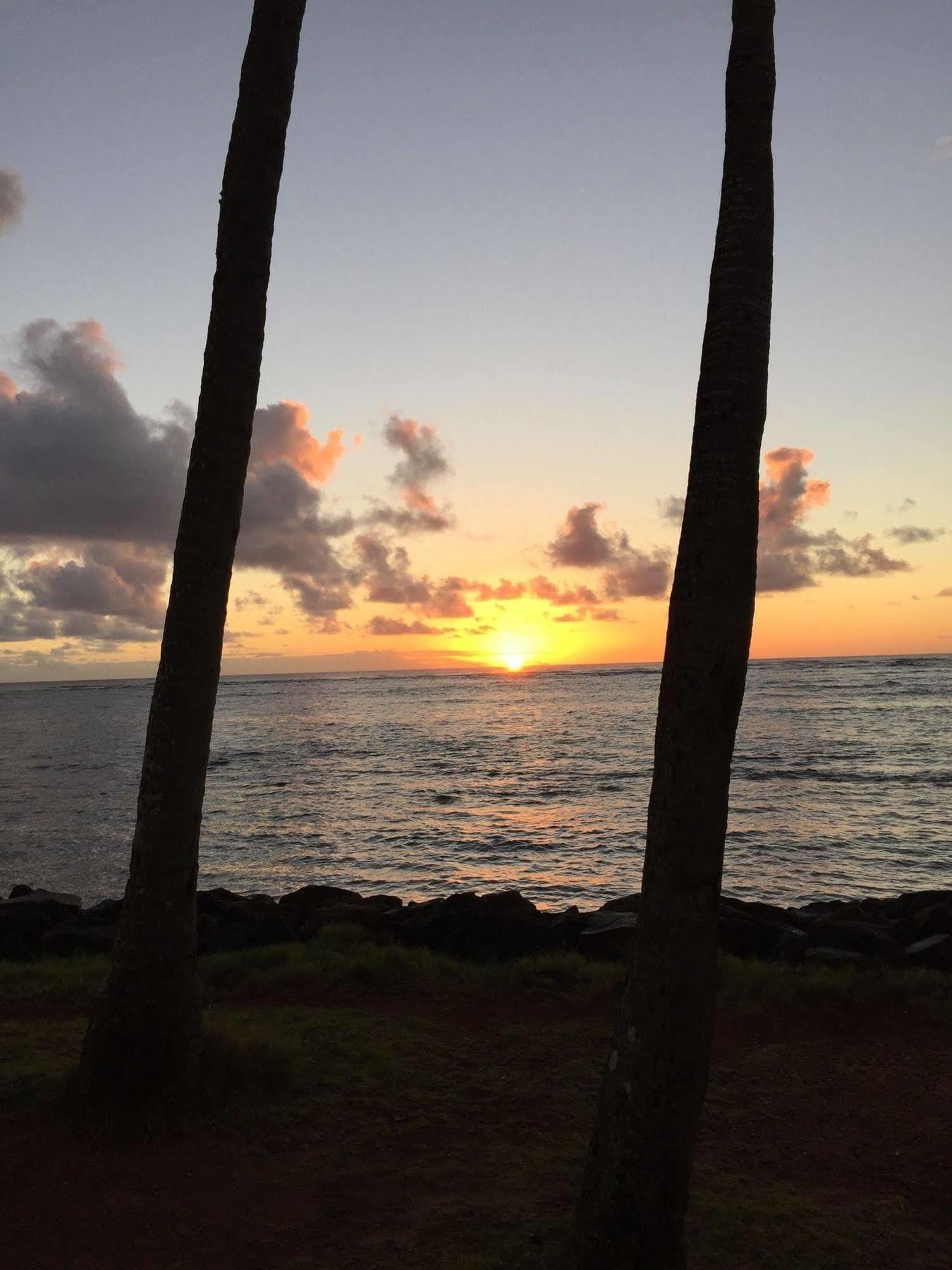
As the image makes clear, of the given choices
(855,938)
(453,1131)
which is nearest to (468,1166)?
(453,1131)

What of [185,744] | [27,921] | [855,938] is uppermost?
[185,744]

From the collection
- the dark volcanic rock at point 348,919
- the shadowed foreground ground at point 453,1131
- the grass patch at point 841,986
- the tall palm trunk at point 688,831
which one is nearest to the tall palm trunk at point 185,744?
the shadowed foreground ground at point 453,1131

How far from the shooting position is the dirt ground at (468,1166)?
5.03 metres

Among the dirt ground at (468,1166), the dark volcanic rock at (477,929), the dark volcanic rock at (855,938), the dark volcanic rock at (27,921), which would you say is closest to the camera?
the dirt ground at (468,1166)

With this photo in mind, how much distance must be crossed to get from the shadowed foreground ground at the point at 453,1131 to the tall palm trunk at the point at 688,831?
2.92 ft

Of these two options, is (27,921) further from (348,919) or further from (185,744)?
(185,744)

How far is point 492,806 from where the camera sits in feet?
94.3

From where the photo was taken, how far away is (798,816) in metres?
25.9

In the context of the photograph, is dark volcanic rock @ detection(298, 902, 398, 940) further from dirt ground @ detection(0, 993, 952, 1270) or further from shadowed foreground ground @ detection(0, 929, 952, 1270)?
dirt ground @ detection(0, 993, 952, 1270)

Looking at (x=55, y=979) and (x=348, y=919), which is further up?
(x=348, y=919)

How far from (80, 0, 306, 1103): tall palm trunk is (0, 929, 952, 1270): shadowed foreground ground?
467 millimetres

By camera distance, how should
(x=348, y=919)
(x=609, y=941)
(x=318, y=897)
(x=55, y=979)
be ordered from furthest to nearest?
1. (x=318, y=897)
2. (x=348, y=919)
3. (x=609, y=941)
4. (x=55, y=979)

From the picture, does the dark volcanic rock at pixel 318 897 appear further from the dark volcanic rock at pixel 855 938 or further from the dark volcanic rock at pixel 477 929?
the dark volcanic rock at pixel 855 938

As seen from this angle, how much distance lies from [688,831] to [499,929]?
26.2 feet
